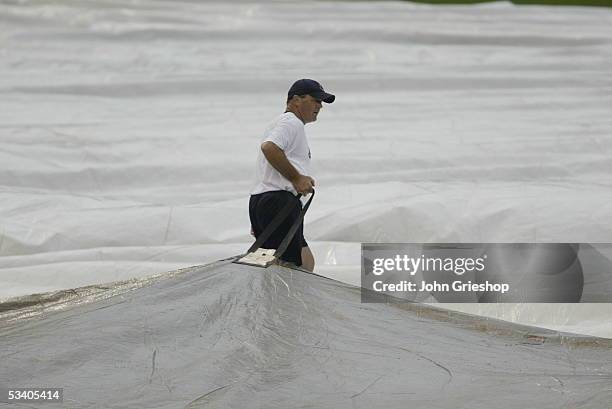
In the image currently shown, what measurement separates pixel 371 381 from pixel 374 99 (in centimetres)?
281

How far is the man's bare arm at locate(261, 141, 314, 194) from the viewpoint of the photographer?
8.34 ft

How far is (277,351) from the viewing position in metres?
1.97

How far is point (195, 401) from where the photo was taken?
1773 millimetres

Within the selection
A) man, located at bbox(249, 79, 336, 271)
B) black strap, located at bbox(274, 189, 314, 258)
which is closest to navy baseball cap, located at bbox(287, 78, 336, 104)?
man, located at bbox(249, 79, 336, 271)

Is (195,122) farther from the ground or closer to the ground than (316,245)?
farther from the ground

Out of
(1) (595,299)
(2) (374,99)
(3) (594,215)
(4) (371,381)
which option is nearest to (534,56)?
(2) (374,99)

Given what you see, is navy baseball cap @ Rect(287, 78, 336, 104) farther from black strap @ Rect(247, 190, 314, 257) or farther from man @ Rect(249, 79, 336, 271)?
black strap @ Rect(247, 190, 314, 257)

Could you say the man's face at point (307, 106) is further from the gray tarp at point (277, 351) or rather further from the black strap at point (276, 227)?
the gray tarp at point (277, 351)

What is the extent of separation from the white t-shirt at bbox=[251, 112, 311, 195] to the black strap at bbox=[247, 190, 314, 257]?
0.21 feet

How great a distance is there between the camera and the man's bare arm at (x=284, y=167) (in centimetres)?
254

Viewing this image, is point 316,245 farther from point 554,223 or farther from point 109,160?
point 109,160

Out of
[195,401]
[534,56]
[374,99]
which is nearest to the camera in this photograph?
[195,401]

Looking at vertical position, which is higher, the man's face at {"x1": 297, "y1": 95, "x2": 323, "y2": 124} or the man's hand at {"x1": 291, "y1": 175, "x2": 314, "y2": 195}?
the man's face at {"x1": 297, "y1": 95, "x2": 323, "y2": 124}

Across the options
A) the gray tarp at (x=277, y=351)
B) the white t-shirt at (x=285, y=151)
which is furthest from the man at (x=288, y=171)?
the gray tarp at (x=277, y=351)
